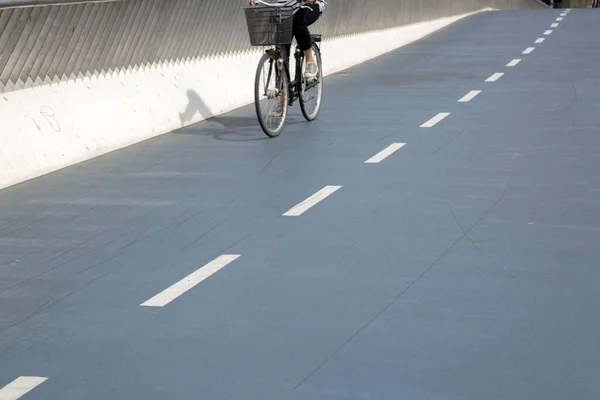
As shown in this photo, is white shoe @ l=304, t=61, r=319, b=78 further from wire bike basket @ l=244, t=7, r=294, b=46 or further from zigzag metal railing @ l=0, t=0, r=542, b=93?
zigzag metal railing @ l=0, t=0, r=542, b=93

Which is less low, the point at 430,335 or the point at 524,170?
the point at 430,335

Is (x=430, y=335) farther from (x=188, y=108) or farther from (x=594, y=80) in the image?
(x=594, y=80)

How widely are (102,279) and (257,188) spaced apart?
2978 millimetres

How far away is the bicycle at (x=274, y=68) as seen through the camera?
11844 millimetres

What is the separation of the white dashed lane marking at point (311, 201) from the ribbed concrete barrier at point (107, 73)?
8.96ft

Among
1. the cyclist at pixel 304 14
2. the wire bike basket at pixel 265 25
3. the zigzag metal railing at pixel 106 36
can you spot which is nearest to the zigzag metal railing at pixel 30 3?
the zigzag metal railing at pixel 106 36

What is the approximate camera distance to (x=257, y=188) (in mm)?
9703

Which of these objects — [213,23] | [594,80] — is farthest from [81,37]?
[594,80]

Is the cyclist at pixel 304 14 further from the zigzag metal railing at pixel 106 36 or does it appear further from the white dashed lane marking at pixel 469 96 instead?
the white dashed lane marking at pixel 469 96

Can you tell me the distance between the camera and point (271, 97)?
1230 centimetres

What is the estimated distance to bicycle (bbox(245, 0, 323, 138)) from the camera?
11844mm

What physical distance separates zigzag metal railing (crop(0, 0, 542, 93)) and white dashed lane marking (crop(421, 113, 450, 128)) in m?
3.01

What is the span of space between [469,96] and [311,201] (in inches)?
294

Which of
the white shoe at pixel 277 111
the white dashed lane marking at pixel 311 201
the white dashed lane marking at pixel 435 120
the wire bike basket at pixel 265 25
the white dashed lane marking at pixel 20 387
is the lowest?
the white dashed lane marking at pixel 435 120
